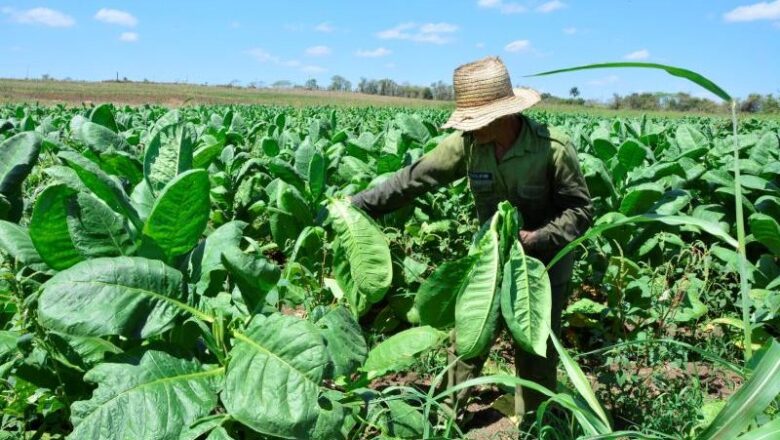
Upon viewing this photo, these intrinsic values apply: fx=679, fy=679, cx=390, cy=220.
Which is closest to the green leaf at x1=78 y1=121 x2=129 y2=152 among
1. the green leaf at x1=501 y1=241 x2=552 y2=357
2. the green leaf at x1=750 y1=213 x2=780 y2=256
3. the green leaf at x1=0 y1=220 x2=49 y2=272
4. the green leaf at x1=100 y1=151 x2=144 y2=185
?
the green leaf at x1=100 y1=151 x2=144 y2=185

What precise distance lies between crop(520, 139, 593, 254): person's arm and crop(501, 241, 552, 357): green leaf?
473 millimetres

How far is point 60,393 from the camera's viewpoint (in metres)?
2.08

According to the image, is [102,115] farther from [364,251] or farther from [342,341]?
[342,341]

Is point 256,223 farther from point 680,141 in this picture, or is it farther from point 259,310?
point 680,141

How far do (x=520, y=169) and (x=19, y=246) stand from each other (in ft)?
6.00

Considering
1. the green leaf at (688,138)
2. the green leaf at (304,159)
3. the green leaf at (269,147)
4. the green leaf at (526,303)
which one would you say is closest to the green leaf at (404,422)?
the green leaf at (526,303)

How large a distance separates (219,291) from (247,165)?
7.13 ft

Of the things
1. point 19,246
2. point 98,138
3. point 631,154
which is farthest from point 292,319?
point 631,154

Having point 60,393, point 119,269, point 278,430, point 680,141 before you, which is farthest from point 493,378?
point 680,141

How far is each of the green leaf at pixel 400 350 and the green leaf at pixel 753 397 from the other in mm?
1165

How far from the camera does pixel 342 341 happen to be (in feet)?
6.54

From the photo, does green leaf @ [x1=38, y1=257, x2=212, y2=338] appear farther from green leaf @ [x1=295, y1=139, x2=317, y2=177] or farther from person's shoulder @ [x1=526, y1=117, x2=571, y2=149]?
green leaf @ [x1=295, y1=139, x2=317, y2=177]

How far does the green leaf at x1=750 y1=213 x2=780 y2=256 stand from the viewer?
11.7ft

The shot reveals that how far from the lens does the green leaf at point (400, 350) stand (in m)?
2.24
